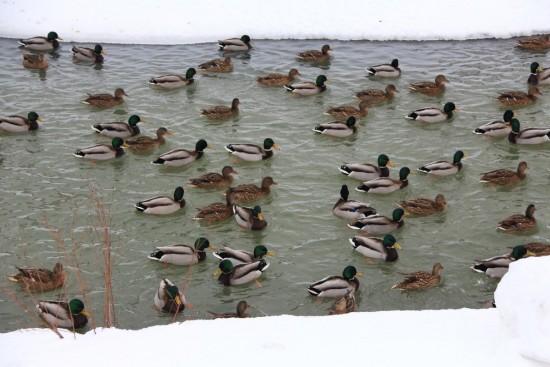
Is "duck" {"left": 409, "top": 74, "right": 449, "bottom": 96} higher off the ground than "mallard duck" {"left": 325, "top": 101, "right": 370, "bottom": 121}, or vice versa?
"duck" {"left": 409, "top": 74, "right": 449, "bottom": 96}

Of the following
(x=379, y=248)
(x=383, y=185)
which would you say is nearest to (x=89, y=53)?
(x=383, y=185)

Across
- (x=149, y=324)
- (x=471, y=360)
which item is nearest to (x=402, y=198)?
(x=149, y=324)

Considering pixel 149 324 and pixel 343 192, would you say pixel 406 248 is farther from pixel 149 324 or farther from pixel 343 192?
pixel 149 324

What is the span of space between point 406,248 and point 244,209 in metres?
2.91

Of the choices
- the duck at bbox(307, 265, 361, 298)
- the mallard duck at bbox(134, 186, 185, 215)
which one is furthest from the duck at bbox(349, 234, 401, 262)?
the mallard duck at bbox(134, 186, 185, 215)

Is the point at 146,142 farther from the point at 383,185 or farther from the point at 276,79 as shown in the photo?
the point at 383,185

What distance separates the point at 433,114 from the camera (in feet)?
61.1

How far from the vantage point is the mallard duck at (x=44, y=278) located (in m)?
12.8

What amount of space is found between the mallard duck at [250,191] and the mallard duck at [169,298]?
3469 mm

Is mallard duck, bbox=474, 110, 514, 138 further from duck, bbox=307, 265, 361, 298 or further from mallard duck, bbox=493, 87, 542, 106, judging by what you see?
duck, bbox=307, 265, 361, 298

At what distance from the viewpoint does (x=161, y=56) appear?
2242 centimetres

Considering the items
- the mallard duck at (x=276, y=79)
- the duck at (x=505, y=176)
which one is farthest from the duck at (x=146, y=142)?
the duck at (x=505, y=176)

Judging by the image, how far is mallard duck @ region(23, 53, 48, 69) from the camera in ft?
69.6

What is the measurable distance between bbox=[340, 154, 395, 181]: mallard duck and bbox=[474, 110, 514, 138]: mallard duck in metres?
2.82
